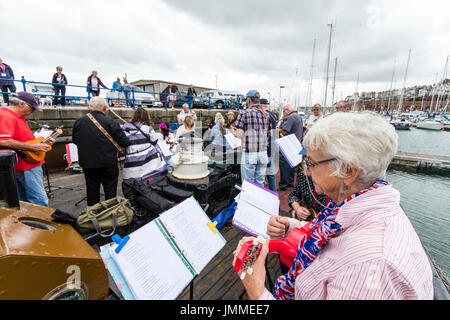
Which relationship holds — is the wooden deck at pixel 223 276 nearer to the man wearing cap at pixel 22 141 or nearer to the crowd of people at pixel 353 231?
the crowd of people at pixel 353 231

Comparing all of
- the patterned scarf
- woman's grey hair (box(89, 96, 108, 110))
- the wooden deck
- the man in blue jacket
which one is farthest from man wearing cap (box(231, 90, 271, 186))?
the man in blue jacket

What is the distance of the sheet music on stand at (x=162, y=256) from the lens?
1.03 m

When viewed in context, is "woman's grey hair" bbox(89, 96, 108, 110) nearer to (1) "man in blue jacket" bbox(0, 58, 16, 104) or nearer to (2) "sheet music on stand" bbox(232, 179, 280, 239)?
(2) "sheet music on stand" bbox(232, 179, 280, 239)

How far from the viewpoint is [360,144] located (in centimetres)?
85

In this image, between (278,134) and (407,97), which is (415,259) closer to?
(278,134)

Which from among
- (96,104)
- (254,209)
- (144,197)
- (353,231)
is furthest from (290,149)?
(96,104)

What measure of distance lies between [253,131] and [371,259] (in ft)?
9.84

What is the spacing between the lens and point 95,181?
290 cm

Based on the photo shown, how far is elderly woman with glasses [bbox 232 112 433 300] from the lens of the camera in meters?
0.64

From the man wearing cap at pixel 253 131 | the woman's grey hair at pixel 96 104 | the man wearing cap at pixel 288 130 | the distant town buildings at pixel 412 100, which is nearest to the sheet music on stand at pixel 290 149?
the man wearing cap at pixel 253 131

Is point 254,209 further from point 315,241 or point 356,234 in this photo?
point 356,234
